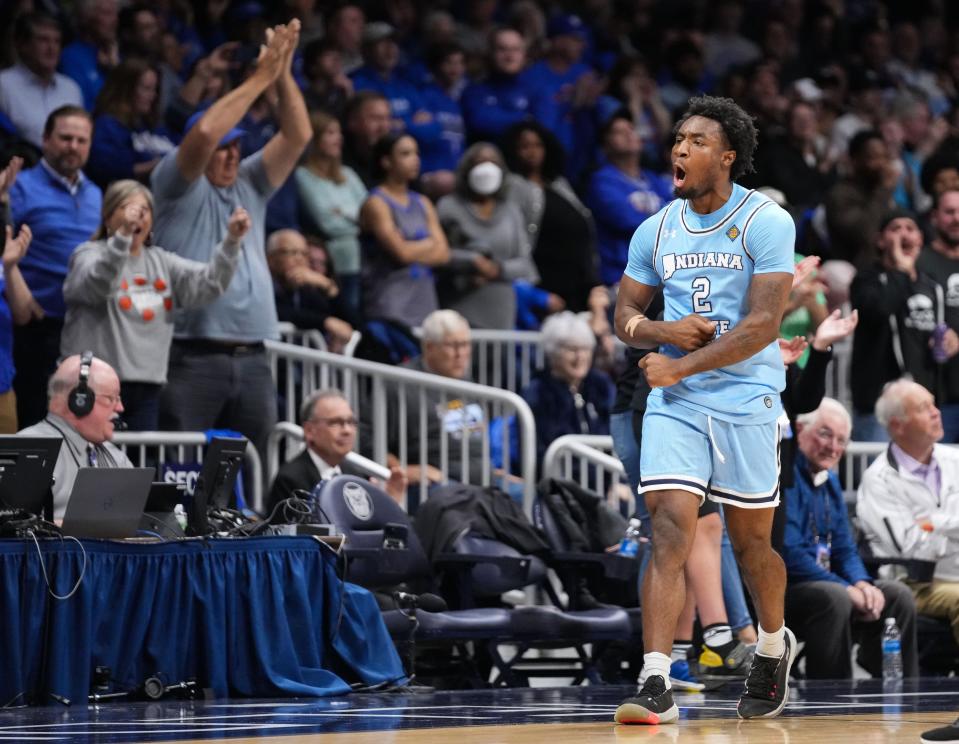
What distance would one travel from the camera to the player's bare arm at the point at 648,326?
592 centimetres

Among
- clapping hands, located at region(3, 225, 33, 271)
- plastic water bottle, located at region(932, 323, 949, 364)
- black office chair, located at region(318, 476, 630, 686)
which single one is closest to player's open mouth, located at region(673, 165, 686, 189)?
black office chair, located at region(318, 476, 630, 686)

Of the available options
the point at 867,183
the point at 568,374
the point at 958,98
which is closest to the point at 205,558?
the point at 568,374

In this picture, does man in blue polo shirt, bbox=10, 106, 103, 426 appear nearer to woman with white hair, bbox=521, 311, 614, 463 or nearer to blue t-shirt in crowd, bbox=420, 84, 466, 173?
woman with white hair, bbox=521, 311, 614, 463

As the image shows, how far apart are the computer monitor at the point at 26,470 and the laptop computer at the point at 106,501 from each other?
0.12 m

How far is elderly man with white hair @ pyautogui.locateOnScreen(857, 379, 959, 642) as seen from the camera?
31.2 feet

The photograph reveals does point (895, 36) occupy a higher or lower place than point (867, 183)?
higher

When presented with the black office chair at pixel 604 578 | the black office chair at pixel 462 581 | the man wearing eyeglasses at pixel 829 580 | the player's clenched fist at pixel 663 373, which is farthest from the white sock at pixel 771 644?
the man wearing eyeglasses at pixel 829 580

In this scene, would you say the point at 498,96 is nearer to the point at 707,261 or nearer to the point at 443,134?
the point at 443,134

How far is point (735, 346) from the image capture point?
19.2 feet

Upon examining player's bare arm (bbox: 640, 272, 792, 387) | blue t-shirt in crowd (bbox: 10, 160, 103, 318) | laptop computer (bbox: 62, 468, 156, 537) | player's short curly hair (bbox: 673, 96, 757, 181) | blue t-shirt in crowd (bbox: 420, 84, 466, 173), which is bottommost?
laptop computer (bbox: 62, 468, 156, 537)

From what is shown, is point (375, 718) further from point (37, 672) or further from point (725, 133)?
point (725, 133)

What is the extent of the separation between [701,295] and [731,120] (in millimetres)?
588

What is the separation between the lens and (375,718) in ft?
19.9

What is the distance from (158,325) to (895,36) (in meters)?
9.59
